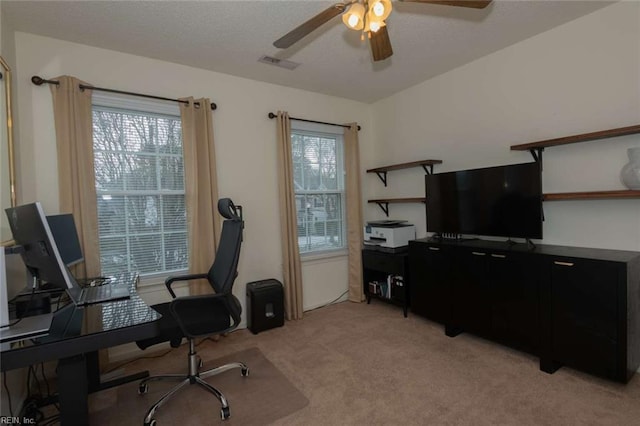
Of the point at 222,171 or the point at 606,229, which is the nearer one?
the point at 606,229

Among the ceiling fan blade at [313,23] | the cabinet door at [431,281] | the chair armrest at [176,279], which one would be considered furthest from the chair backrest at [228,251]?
the cabinet door at [431,281]

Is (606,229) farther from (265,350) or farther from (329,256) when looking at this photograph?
(265,350)

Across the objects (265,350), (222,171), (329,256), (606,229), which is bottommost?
(265,350)

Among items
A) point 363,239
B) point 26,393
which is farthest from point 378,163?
point 26,393

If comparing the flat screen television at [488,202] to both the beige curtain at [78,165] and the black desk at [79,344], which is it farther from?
the beige curtain at [78,165]

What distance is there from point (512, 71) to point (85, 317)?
366 cm

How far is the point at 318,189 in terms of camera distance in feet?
12.9

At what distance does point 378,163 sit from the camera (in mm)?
4305

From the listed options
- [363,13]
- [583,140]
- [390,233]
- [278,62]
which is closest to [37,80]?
[278,62]

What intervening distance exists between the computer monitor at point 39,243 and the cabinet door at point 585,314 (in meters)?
2.95

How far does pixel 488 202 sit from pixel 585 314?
107 centimetres

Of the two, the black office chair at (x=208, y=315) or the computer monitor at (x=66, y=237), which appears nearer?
the black office chair at (x=208, y=315)

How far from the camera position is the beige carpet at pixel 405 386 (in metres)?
1.86

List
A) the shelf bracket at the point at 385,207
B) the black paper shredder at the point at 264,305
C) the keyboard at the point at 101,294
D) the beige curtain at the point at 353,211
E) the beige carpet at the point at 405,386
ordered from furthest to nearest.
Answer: the shelf bracket at the point at 385,207
the beige curtain at the point at 353,211
the black paper shredder at the point at 264,305
the beige carpet at the point at 405,386
the keyboard at the point at 101,294
